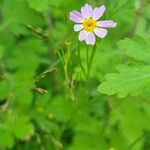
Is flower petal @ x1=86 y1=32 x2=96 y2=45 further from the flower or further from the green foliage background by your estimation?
the green foliage background

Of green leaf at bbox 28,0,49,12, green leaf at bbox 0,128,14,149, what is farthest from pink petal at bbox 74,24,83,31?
green leaf at bbox 0,128,14,149

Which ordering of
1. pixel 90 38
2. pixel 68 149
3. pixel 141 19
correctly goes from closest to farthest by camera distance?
pixel 90 38 < pixel 68 149 < pixel 141 19

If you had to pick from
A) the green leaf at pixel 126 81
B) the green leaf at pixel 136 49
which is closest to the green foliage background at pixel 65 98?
the green leaf at pixel 136 49

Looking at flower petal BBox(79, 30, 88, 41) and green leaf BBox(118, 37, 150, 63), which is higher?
green leaf BBox(118, 37, 150, 63)

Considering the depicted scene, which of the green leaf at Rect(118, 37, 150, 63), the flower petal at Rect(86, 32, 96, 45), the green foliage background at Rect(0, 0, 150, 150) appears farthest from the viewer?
the green foliage background at Rect(0, 0, 150, 150)

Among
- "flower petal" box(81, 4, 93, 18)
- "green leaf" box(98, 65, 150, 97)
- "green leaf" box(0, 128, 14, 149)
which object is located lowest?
"green leaf" box(0, 128, 14, 149)

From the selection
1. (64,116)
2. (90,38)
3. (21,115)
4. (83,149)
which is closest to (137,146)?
Result: (83,149)

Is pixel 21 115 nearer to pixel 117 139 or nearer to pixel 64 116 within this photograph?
pixel 64 116
